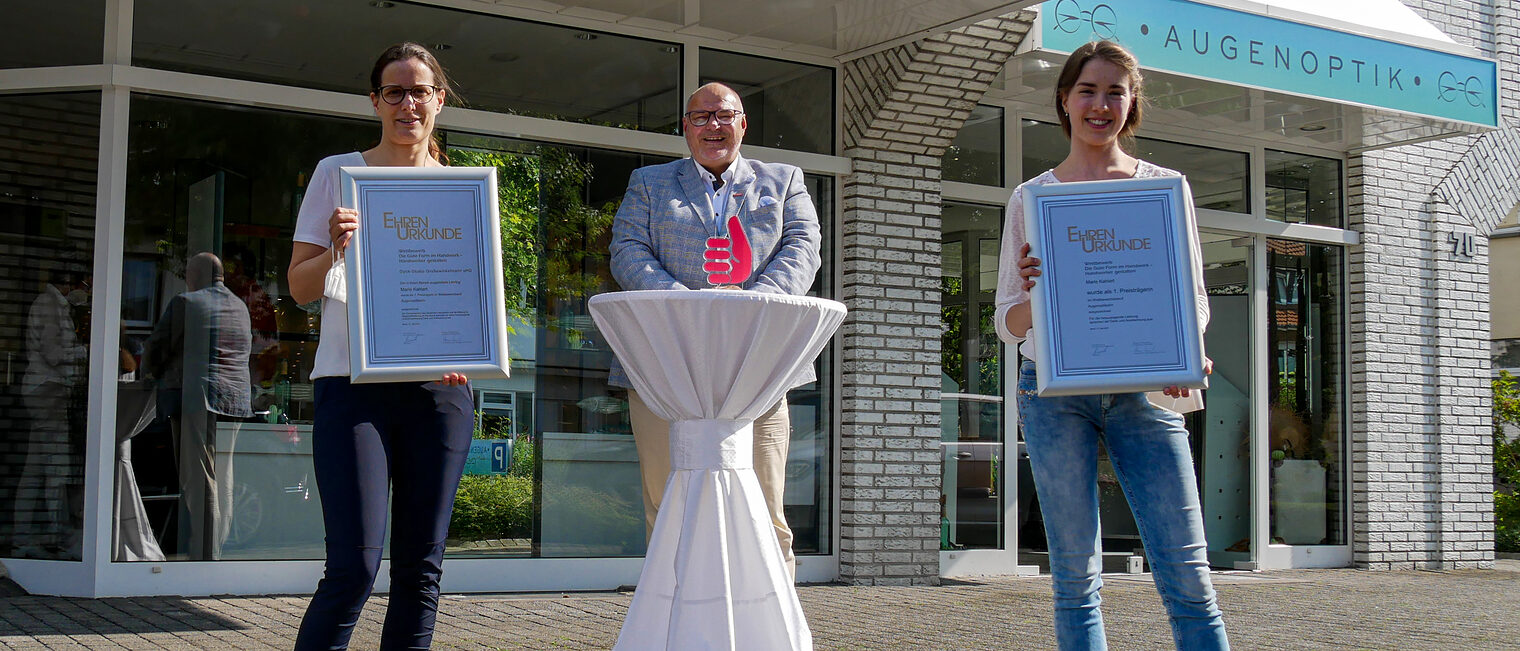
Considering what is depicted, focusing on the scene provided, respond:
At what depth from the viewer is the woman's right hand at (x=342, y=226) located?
331 centimetres

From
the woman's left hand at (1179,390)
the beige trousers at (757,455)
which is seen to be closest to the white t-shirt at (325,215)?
the beige trousers at (757,455)

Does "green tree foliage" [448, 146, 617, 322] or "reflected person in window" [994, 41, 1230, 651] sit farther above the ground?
"green tree foliage" [448, 146, 617, 322]

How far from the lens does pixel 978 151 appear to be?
970 cm

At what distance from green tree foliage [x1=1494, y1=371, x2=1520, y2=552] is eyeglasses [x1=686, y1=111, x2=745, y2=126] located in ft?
39.4

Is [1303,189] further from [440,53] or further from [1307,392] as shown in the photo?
[440,53]

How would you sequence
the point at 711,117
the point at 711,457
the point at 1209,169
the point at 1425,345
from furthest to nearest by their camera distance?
1. the point at 1425,345
2. the point at 1209,169
3. the point at 711,117
4. the point at 711,457

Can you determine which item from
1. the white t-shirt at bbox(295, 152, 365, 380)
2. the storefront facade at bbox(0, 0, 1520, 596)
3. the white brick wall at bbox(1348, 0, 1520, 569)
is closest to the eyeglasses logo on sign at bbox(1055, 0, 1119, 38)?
the storefront facade at bbox(0, 0, 1520, 596)

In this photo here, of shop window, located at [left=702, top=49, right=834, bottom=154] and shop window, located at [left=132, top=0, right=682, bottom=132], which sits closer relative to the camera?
shop window, located at [left=132, top=0, right=682, bottom=132]

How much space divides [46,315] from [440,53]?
2532mm

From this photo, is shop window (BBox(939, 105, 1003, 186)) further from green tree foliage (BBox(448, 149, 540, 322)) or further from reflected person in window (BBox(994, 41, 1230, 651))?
reflected person in window (BBox(994, 41, 1230, 651))

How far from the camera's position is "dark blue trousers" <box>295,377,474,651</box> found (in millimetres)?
3273

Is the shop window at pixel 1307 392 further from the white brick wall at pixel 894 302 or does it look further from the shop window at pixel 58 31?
the shop window at pixel 58 31

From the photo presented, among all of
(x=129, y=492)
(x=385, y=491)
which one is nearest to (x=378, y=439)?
(x=385, y=491)

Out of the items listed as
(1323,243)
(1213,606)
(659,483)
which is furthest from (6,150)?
(1323,243)
